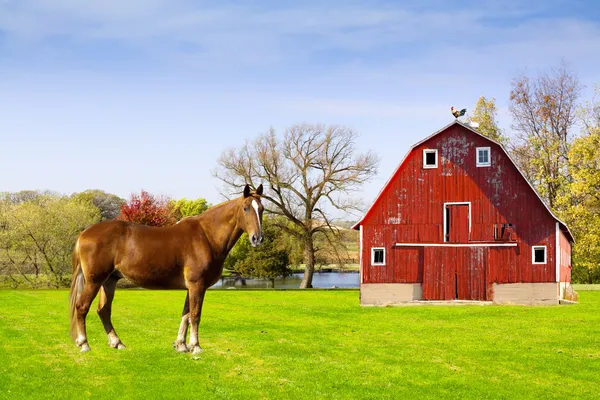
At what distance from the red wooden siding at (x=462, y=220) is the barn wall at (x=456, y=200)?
0.04m

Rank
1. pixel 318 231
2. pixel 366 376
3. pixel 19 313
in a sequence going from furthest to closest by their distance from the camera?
pixel 318 231 < pixel 19 313 < pixel 366 376

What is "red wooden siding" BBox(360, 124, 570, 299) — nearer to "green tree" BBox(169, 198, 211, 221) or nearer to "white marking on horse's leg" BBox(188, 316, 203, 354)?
"white marking on horse's leg" BBox(188, 316, 203, 354)

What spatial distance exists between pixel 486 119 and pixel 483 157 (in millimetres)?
25023

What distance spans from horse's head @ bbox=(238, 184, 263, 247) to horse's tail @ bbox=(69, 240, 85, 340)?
8.97ft

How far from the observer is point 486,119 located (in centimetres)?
5556

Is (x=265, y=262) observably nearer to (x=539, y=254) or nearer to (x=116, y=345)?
(x=539, y=254)

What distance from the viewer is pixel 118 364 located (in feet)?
39.3

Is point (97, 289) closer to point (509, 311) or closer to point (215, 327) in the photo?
point (215, 327)

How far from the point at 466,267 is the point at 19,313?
18.0 meters

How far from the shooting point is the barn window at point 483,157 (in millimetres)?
31647

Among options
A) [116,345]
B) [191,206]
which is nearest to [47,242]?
[191,206]

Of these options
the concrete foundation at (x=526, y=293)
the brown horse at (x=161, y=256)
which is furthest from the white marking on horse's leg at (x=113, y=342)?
the concrete foundation at (x=526, y=293)

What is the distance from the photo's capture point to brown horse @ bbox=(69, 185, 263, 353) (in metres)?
12.0

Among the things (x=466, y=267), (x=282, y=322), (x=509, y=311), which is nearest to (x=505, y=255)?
(x=466, y=267)
